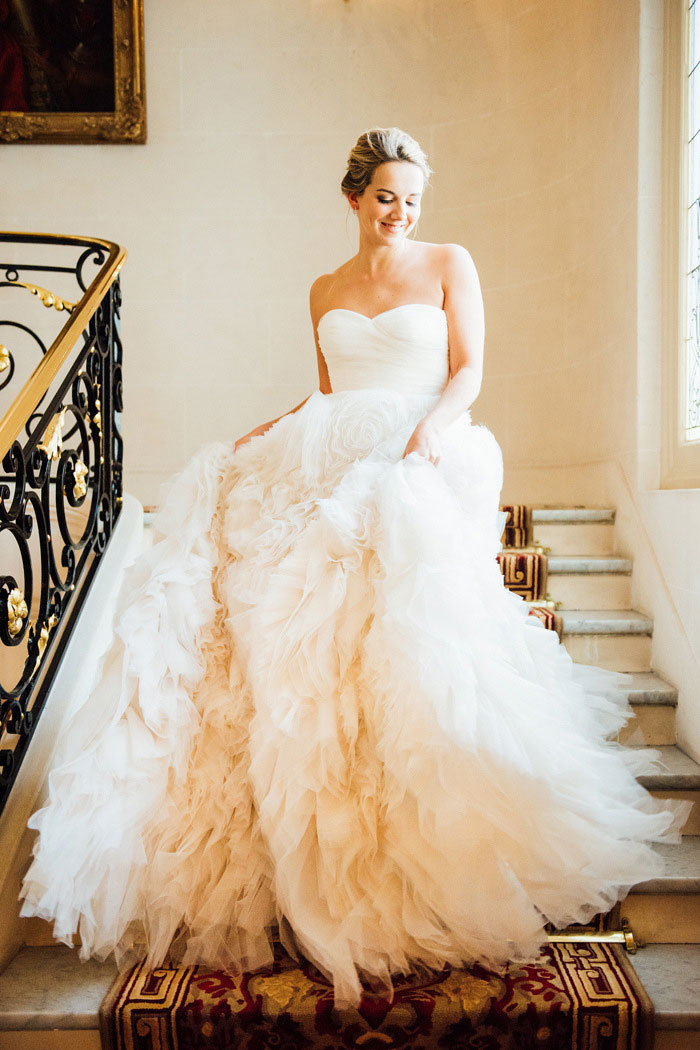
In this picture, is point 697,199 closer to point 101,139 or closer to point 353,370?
point 353,370

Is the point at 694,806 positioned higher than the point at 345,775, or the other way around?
the point at 345,775

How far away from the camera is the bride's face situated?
8.07 feet

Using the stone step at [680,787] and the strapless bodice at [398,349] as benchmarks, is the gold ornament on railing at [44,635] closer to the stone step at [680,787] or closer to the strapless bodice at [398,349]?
the strapless bodice at [398,349]

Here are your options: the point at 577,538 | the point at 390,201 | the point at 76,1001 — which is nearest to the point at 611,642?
the point at 577,538

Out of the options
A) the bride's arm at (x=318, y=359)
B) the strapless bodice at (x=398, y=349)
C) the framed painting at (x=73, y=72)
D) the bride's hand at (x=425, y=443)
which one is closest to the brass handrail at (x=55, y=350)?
the bride's arm at (x=318, y=359)

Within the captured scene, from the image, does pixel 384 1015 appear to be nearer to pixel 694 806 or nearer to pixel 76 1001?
pixel 76 1001

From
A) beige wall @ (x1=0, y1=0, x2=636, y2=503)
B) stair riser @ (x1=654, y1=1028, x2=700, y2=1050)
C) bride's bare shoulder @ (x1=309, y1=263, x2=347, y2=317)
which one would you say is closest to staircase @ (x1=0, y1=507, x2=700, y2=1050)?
stair riser @ (x1=654, y1=1028, x2=700, y2=1050)

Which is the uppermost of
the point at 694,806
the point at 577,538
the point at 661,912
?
the point at 577,538

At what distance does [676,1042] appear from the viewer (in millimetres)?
1739

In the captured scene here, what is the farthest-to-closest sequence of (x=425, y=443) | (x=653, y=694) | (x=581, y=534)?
(x=581, y=534), (x=653, y=694), (x=425, y=443)

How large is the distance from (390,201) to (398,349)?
1.47 ft

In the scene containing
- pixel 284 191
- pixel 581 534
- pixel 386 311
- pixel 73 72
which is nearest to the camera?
pixel 386 311

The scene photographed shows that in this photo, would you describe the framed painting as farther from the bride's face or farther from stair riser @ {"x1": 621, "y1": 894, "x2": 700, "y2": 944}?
stair riser @ {"x1": 621, "y1": 894, "x2": 700, "y2": 944}

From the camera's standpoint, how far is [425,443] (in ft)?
7.23
